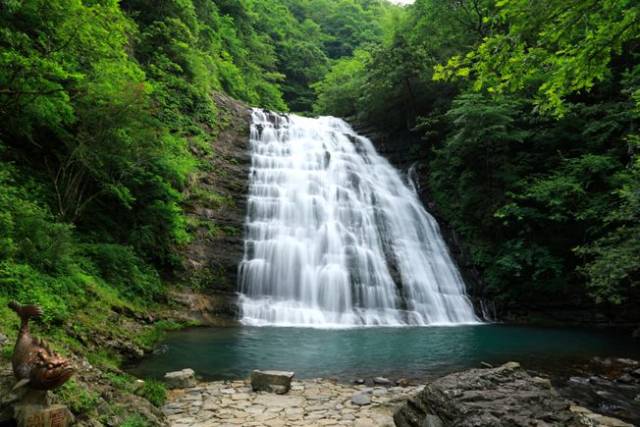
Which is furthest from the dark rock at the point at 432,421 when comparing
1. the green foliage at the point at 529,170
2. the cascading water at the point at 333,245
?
the cascading water at the point at 333,245

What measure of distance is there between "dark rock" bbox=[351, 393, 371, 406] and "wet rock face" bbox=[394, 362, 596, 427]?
3.26ft

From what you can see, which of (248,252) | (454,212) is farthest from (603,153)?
(248,252)

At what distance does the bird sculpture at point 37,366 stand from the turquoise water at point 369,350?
3599 mm

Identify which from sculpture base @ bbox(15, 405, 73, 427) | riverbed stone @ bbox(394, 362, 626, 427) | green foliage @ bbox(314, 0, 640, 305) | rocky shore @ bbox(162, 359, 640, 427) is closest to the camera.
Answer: sculpture base @ bbox(15, 405, 73, 427)

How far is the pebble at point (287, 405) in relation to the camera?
452 cm

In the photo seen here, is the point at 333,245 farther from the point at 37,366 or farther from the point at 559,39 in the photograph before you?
the point at 37,366

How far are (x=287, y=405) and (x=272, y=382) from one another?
639 millimetres

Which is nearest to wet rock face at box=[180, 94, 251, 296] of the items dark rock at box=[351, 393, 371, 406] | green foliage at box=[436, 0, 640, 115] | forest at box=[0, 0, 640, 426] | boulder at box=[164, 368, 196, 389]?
forest at box=[0, 0, 640, 426]

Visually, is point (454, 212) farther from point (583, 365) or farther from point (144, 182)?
point (144, 182)

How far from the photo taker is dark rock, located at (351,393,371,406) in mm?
5258

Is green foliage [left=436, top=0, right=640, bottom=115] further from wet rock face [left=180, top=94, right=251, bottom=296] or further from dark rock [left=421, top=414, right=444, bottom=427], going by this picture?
wet rock face [left=180, top=94, right=251, bottom=296]

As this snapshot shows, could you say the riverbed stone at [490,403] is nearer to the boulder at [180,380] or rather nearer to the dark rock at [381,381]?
the dark rock at [381,381]

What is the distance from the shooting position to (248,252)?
1503 cm

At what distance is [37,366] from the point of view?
3.10 meters
